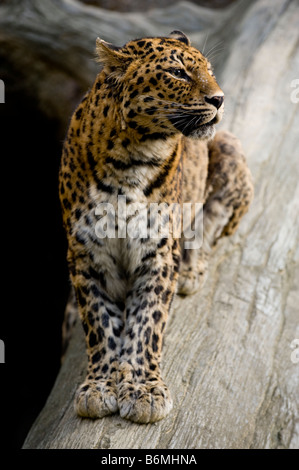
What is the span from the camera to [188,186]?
242 inches

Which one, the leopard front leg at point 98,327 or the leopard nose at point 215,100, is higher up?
the leopard nose at point 215,100

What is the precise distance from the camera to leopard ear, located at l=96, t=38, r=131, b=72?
4891 mm

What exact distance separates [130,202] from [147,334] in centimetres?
107

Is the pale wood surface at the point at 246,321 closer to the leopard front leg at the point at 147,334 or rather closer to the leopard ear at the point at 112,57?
the leopard front leg at the point at 147,334

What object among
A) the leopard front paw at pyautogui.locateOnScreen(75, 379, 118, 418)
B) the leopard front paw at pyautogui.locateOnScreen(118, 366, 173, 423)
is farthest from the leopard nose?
the leopard front paw at pyautogui.locateOnScreen(75, 379, 118, 418)

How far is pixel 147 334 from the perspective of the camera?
16.4 feet

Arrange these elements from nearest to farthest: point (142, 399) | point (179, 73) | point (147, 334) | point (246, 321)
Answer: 1. point (142, 399)
2. point (179, 73)
3. point (147, 334)
4. point (246, 321)

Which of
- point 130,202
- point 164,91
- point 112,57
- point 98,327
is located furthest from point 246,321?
point 112,57

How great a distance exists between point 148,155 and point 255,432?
225cm

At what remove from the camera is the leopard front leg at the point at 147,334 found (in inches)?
184

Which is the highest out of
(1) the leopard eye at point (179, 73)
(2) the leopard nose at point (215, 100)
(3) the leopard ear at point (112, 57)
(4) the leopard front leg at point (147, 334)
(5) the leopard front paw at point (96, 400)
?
(3) the leopard ear at point (112, 57)

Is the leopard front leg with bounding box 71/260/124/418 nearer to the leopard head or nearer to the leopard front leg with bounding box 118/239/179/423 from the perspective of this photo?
the leopard front leg with bounding box 118/239/179/423

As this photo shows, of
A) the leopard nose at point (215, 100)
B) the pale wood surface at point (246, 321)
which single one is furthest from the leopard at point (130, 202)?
the pale wood surface at point (246, 321)

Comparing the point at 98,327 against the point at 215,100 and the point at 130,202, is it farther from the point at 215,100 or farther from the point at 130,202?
the point at 215,100
